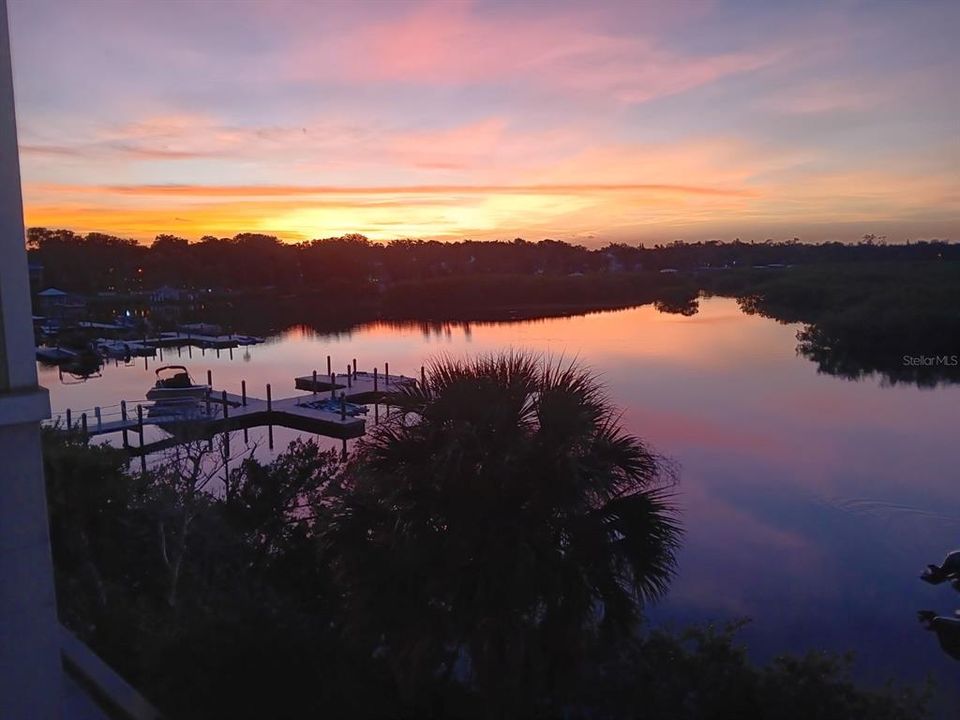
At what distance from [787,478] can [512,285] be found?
195ft

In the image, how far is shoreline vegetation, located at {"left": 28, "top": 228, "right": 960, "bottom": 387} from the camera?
125ft

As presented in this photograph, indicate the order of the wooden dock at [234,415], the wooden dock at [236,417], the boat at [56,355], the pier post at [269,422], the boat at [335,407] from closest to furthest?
the wooden dock at [234,415] < the wooden dock at [236,417] < the pier post at [269,422] < the boat at [335,407] < the boat at [56,355]

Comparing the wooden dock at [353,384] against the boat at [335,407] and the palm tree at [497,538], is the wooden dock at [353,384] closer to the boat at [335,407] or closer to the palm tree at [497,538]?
the boat at [335,407]

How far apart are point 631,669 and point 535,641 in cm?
103

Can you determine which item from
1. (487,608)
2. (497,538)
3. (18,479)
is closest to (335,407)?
(497,538)

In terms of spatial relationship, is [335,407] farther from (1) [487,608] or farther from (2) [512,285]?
(2) [512,285]

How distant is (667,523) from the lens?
550cm

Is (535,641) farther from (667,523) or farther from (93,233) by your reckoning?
(93,233)

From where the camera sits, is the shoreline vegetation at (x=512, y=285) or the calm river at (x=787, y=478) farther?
the shoreline vegetation at (x=512, y=285)

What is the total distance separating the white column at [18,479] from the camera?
8.93 ft

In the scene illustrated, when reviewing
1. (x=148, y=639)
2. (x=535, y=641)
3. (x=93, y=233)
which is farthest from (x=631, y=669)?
(x=93, y=233)

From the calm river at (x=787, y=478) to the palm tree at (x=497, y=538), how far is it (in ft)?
22.1

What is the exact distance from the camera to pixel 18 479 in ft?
9.09

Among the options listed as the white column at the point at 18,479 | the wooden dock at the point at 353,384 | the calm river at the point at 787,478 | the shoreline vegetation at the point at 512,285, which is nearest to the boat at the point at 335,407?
the calm river at the point at 787,478
